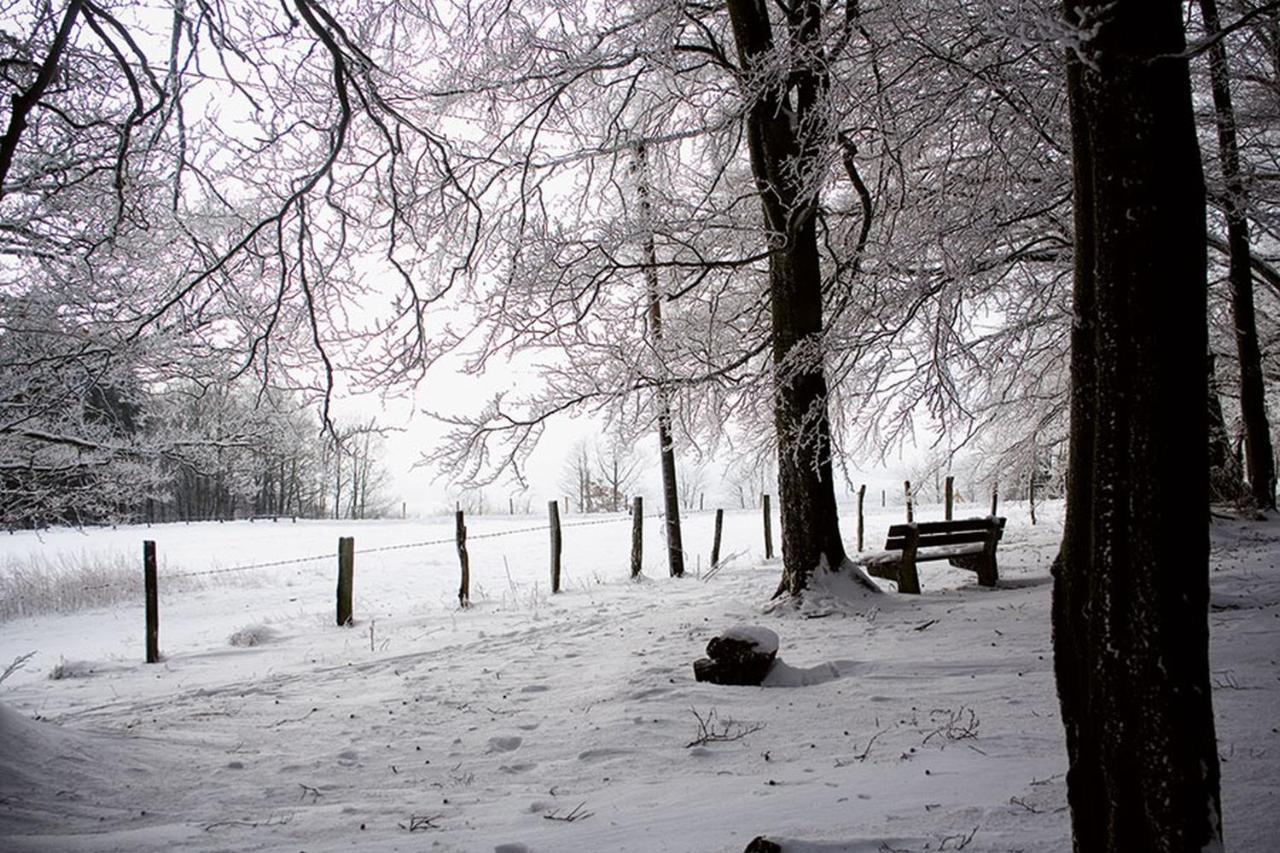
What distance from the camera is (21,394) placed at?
27.2 feet

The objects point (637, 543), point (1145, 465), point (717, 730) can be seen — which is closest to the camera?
point (1145, 465)

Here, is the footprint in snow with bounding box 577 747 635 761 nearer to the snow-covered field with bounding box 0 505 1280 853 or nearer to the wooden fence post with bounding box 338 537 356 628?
the snow-covered field with bounding box 0 505 1280 853

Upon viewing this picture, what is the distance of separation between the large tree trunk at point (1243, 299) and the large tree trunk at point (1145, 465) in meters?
7.54

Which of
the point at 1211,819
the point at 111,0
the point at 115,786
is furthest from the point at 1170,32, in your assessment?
the point at 111,0

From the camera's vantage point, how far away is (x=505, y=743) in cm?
418

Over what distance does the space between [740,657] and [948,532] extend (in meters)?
4.72

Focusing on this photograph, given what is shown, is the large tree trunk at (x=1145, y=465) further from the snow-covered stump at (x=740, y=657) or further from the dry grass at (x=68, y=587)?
the dry grass at (x=68, y=587)

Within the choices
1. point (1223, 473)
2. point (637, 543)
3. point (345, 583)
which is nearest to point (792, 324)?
point (637, 543)

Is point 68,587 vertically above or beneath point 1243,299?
beneath

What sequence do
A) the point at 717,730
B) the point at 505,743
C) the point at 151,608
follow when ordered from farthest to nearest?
the point at 151,608 < the point at 505,743 < the point at 717,730

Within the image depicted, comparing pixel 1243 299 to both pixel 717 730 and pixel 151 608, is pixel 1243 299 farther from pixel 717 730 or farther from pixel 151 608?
pixel 151 608

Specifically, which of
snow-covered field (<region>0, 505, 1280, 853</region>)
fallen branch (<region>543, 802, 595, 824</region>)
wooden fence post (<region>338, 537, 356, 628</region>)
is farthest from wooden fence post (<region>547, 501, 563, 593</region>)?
fallen branch (<region>543, 802, 595, 824</region>)

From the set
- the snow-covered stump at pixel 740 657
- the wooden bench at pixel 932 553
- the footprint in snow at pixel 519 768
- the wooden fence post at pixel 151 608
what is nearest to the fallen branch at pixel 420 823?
the footprint in snow at pixel 519 768

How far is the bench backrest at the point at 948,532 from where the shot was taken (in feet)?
26.7
